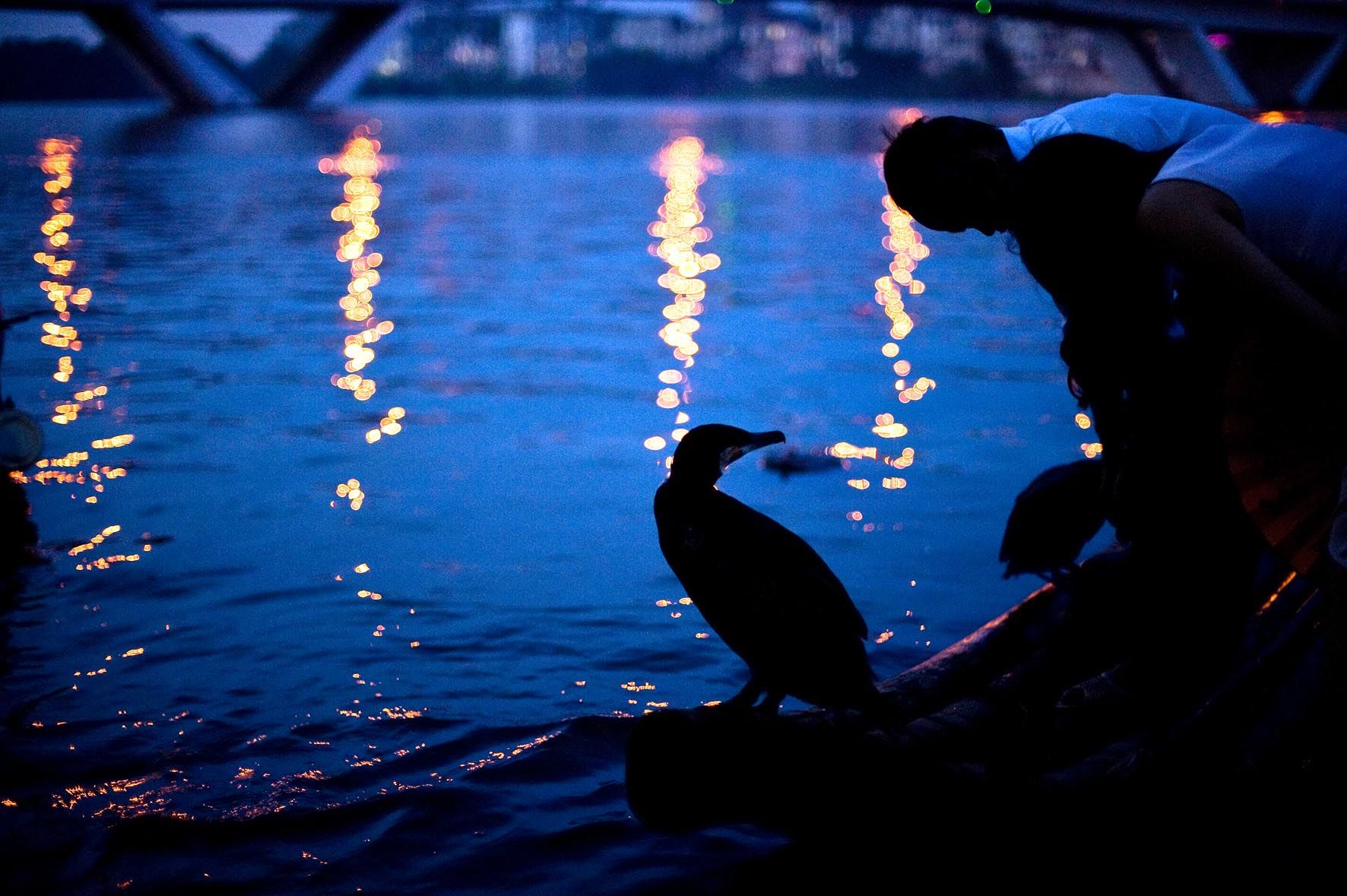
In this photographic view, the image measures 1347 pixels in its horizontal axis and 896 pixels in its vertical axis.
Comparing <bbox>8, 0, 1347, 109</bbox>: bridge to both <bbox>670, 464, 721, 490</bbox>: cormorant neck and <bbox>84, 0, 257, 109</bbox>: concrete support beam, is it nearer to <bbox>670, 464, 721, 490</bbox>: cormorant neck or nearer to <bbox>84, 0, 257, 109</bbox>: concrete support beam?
<bbox>84, 0, 257, 109</bbox>: concrete support beam

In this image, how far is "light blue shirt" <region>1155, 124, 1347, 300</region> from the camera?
301 centimetres

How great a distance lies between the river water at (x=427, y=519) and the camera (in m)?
4.57

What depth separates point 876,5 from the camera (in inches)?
2677

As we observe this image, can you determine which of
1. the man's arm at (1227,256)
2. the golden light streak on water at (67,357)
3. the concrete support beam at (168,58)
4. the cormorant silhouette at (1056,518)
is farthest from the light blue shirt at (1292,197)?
the concrete support beam at (168,58)

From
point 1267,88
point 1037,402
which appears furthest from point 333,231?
point 1267,88

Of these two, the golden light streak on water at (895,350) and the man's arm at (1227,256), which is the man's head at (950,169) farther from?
the man's arm at (1227,256)

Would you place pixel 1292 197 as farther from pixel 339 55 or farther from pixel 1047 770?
pixel 339 55

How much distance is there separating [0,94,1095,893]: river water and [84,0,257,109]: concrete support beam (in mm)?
49399

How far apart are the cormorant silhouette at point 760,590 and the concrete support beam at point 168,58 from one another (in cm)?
6590

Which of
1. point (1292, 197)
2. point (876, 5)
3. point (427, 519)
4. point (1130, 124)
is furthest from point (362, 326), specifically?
point (876, 5)

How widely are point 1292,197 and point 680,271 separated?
1504 cm

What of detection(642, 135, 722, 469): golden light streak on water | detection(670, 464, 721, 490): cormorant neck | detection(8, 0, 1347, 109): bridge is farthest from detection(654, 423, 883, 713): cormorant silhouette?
detection(8, 0, 1347, 109): bridge

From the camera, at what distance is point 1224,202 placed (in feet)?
9.84

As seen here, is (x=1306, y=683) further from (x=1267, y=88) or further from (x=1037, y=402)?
(x=1267, y=88)
